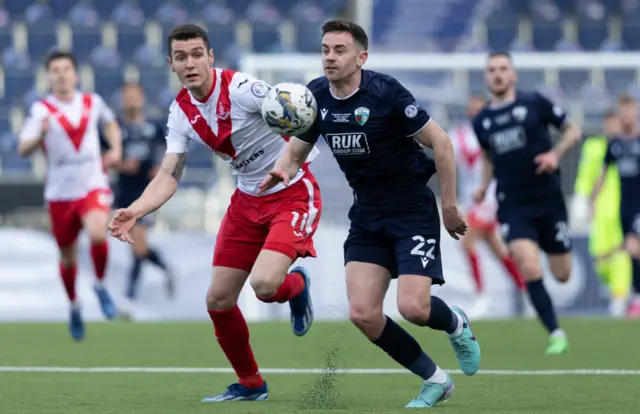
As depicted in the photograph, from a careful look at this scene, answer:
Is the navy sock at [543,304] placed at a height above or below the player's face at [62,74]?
below

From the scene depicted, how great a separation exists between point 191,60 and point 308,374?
9.08ft

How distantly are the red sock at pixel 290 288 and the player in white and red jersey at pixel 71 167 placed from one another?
4.46 m

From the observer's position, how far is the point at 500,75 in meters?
10.2

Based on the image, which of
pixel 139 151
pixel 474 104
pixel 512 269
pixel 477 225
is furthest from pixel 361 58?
pixel 139 151

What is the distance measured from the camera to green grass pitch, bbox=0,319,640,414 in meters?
6.36

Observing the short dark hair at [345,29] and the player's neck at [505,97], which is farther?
the player's neck at [505,97]

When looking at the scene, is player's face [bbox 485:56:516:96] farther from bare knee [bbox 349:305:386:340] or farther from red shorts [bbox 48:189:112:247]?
bare knee [bbox 349:305:386:340]

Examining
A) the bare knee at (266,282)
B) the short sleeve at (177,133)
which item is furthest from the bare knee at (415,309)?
the short sleeve at (177,133)

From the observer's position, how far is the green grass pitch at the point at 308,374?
6.36 meters

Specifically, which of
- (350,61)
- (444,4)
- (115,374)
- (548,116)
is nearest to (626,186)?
(548,116)

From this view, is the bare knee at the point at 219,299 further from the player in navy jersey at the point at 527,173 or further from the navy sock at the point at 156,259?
the navy sock at the point at 156,259

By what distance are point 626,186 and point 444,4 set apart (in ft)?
22.6

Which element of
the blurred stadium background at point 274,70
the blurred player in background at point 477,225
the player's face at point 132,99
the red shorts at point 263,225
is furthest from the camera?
the player's face at point 132,99

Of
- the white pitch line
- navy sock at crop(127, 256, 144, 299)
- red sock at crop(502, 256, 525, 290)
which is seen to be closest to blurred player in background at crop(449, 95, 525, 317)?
red sock at crop(502, 256, 525, 290)
